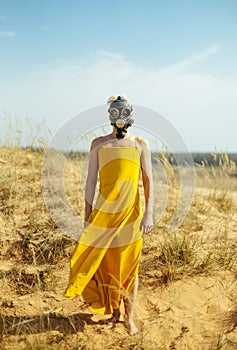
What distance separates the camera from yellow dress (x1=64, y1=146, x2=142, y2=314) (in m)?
2.73

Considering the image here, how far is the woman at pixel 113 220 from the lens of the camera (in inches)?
107

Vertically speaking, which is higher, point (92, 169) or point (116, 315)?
Result: point (92, 169)

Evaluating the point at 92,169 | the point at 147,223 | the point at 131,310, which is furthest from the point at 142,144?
the point at 131,310

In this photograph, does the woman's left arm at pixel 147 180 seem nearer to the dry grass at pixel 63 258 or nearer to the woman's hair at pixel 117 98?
the woman's hair at pixel 117 98

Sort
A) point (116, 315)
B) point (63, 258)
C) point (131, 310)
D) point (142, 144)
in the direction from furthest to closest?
point (63, 258), point (116, 315), point (131, 310), point (142, 144)

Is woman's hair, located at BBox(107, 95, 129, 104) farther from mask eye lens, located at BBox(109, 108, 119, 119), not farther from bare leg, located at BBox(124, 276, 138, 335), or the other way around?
bare leg, located at BBox(124, 276, 138, 335)

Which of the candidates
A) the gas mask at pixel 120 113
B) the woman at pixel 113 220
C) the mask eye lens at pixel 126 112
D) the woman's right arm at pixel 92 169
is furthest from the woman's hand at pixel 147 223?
the mask eye lens at pixel 126 112

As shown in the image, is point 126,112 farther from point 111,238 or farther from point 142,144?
point 111,238

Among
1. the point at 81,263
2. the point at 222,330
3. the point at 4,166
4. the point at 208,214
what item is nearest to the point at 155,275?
the point at 222,330

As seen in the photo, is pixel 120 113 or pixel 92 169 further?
pixel 92 169

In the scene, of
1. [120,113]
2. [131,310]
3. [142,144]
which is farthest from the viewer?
[131,310]

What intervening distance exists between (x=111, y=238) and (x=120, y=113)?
902 millimetres

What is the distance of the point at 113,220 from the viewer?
110 inches

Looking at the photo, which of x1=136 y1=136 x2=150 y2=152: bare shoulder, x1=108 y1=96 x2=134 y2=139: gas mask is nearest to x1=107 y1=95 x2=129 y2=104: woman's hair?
x1=108 y1=96 x2=134 y2=139: gas mask
